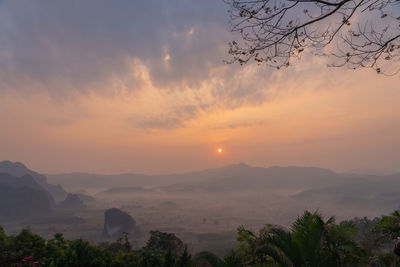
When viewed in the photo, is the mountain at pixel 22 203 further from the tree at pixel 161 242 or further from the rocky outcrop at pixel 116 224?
the tree at pixel 161 242

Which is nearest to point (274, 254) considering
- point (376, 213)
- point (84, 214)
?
point (84, 214)

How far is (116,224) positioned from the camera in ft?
429

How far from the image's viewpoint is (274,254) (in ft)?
18.2

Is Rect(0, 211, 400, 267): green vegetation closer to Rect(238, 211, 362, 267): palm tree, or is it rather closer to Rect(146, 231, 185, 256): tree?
Rect(238, 211, 362, 267): palm tree

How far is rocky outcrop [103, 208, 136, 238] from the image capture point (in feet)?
422

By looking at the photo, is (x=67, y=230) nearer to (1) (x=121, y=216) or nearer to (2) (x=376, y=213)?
(1) (x=121, y=216)

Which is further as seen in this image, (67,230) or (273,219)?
(273,219)

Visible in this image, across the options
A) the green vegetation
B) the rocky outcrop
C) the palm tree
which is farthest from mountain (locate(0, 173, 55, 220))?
the palm tree

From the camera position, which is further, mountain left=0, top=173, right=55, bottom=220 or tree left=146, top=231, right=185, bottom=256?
mountain left=0, top=173, right=55, bottom=220

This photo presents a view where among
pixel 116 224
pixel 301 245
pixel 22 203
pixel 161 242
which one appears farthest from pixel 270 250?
pixel 22 203

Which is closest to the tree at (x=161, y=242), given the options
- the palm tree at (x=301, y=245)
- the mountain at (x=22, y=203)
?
the palm tree at (x=301, y=245)

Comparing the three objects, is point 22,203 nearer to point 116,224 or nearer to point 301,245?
point 116,224

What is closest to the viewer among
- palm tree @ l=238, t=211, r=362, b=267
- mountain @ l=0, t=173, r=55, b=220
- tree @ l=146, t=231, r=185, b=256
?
palm tree @ l=238, t=211, r=362, b=267

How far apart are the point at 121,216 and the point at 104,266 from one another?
460ft
